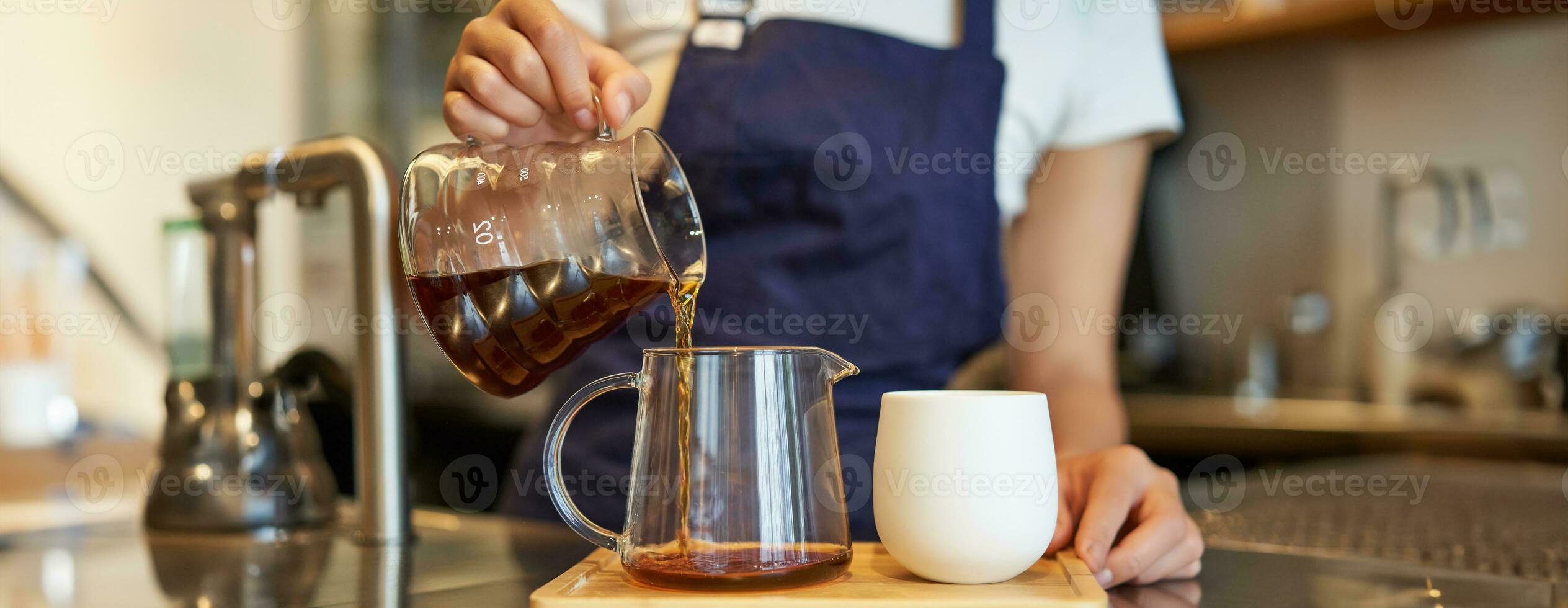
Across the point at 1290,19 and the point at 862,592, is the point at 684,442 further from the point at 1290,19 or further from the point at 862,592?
the point at 1290,19

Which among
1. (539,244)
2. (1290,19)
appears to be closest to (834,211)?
(539,244)

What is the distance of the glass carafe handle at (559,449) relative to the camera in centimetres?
60

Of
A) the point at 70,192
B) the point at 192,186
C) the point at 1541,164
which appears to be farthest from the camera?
the point at 1541,164

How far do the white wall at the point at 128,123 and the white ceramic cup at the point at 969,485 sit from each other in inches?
74.9

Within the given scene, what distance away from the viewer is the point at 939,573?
1.93 ft

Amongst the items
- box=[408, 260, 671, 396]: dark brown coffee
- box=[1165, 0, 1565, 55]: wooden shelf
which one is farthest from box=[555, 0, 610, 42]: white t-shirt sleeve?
box=[1165, 0, 1565, 55]: wooden shelf

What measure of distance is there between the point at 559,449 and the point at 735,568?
0.39 feet

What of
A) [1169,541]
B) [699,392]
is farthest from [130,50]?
[1169,541]

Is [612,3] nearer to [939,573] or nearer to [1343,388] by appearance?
[939,573]

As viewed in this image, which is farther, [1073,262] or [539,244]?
[1073,262]

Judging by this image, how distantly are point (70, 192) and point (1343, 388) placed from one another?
8.55 ft

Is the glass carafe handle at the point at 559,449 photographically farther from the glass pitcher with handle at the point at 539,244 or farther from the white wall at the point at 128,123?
the white wall at the point at 128,123

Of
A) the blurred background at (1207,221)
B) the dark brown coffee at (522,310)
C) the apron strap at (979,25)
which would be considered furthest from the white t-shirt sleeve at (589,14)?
the blurred background at (1207,221)

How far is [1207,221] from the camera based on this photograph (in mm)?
2658
